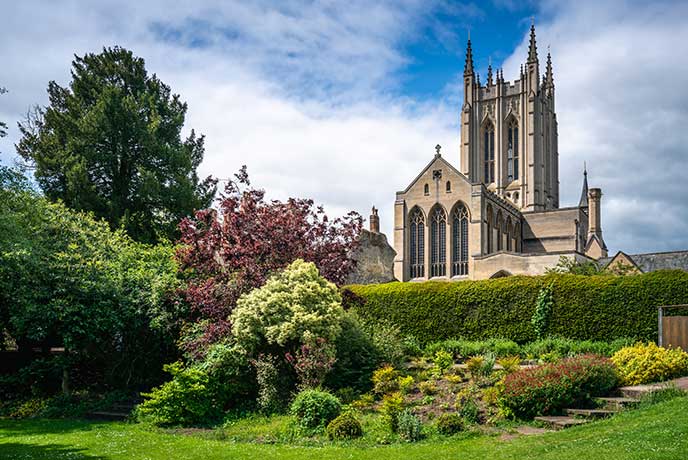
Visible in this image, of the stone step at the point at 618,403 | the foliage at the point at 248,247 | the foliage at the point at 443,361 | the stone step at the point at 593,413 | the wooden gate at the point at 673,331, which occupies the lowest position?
the stone step at the point at 593,413

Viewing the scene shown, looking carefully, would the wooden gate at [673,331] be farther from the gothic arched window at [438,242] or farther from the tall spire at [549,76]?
the tall spire at [549,76]

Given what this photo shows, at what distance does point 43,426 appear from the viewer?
16.3m

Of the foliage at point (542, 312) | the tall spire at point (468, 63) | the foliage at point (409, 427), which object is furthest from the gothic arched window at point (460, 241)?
the foliage at point (409, 427)

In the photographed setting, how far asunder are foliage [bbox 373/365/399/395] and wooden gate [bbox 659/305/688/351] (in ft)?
24.5

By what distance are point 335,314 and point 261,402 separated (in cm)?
295

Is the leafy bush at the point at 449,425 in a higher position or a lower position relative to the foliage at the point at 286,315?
lower

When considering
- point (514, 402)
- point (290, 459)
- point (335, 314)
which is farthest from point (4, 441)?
point (514, 402)

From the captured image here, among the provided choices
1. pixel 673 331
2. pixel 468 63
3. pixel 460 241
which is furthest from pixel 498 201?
pixel 673 331

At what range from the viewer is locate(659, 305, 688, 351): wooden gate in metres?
17.3

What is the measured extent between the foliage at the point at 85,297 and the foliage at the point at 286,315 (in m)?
4.12

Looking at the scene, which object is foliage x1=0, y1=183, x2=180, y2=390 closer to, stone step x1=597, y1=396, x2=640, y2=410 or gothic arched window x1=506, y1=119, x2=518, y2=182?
stone step x1=597, y1=396, x2=640, y2=410

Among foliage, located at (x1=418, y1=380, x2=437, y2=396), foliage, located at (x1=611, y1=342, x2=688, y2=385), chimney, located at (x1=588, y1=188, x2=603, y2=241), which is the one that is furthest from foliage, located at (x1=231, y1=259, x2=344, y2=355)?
chimney, located at (x1=588, y1=188, x2=603, y2=241)

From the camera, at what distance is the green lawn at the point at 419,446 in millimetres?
9516

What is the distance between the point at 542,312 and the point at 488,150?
197 feet
